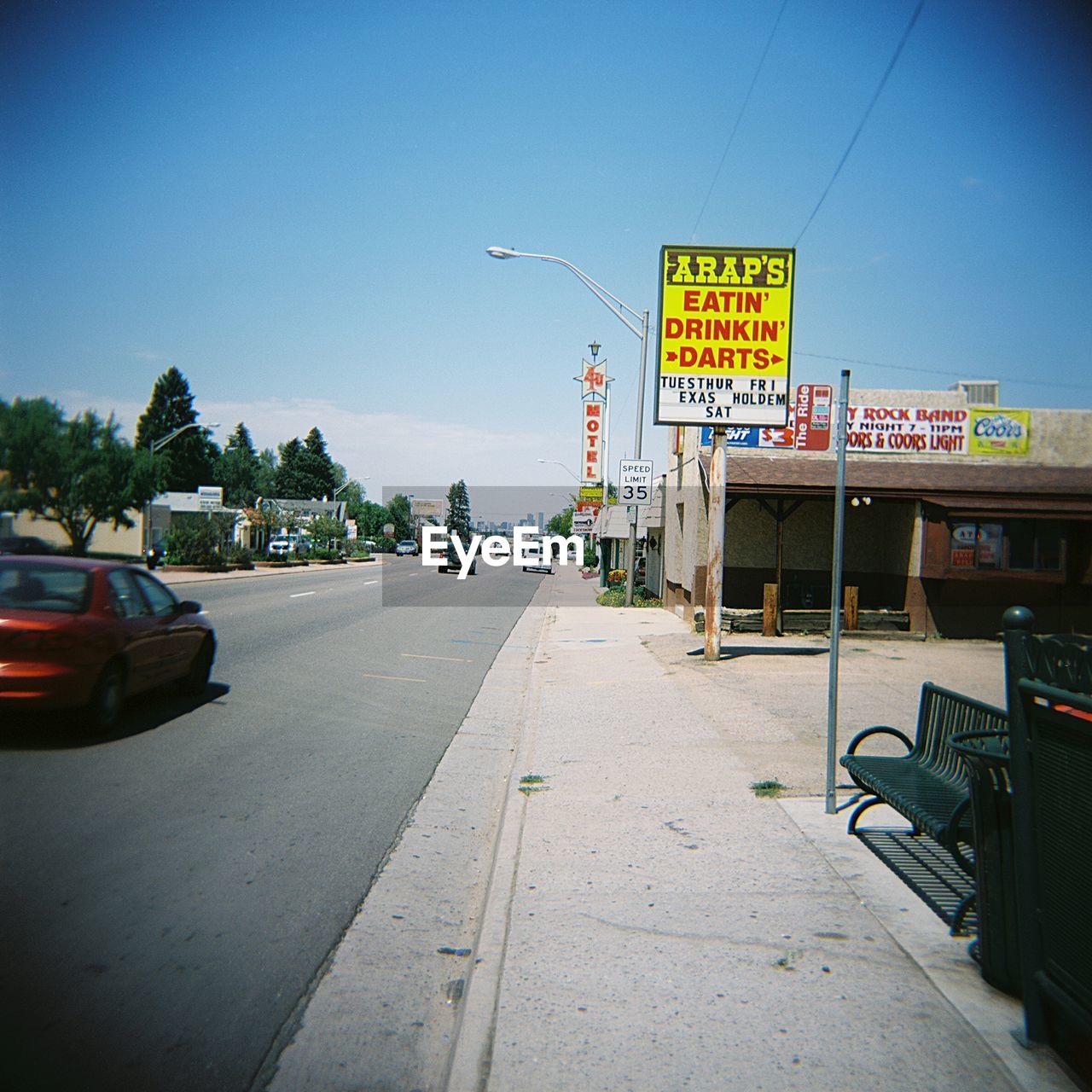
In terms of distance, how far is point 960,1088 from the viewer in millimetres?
3090

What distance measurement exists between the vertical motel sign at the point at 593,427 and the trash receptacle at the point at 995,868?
3901 cm

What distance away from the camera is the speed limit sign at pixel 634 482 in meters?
22.9

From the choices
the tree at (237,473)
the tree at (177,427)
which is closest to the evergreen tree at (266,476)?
the tree at (237,473)

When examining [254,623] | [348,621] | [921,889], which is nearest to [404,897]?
[921,889]

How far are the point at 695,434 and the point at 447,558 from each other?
116ft

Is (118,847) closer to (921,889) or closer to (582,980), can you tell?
(582,980)

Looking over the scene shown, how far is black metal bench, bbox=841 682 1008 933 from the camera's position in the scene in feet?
14.0

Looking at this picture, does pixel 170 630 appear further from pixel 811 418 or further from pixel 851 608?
pixel 811 418

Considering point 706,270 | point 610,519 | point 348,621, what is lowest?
point 348,621

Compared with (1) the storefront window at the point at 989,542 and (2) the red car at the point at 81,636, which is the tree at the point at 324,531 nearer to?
(1) the storefront window at the point at 989,542

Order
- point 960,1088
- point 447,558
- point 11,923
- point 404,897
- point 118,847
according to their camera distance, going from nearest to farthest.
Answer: point 960,1088 < point 11,923 < point 404,897 < point 118,847 < point 447,558

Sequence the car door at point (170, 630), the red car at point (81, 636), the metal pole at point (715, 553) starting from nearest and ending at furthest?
the red car at point (81, 636), the car door at point (170, 630), the metal pole at point (715, 553)

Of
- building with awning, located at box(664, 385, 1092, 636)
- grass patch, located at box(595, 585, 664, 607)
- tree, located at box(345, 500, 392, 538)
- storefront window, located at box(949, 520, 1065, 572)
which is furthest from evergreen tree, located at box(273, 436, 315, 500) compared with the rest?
storefront window, located at box(949, 520, 1065, 572)

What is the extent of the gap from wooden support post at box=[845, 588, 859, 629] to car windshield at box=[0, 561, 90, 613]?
47.8 feet
